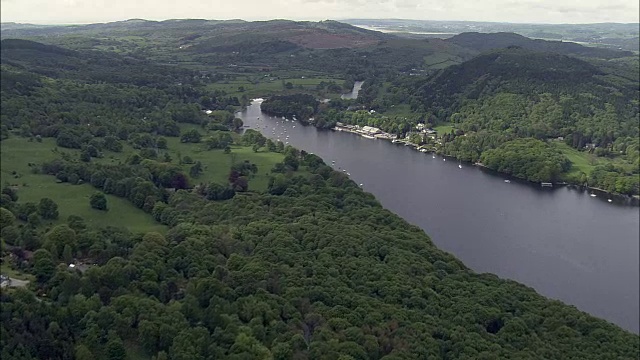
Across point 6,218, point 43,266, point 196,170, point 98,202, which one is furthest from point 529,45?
point 43,266

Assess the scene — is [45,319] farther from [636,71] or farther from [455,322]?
[636,71]

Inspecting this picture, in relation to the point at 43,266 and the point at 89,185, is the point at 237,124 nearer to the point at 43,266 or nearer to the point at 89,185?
Result: the point at 89,185

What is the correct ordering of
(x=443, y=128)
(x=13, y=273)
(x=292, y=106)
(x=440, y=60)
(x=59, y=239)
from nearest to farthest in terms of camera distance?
(x=13, y=273)
(x=59, y=239)
(x=443, y=128)
(x=292, y=106)
(x=440, y=60)

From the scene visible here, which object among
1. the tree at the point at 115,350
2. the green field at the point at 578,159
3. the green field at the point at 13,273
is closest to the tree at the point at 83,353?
the tree at the point at 115,350

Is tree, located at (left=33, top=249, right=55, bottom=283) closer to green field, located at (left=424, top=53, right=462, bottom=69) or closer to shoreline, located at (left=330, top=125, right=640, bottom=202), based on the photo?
shoreline, located at (left=330, top=125, right=640, bottom=202)

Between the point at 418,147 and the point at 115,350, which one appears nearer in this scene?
the point at 115,350

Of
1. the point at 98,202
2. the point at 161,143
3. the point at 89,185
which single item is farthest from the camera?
the point at 161,143

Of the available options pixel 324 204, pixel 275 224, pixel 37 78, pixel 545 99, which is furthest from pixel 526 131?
pixel 37 78
